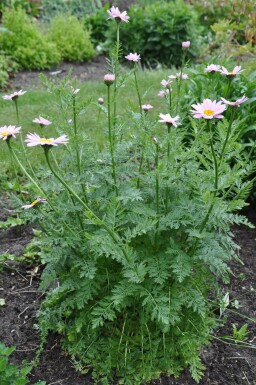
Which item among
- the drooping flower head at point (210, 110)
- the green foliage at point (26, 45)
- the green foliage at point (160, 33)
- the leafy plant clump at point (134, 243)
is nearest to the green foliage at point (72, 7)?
the green foliage at point (160, 33)

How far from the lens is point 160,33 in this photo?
7609mm

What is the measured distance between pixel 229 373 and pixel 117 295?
731 mm

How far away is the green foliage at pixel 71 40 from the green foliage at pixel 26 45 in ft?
0.91

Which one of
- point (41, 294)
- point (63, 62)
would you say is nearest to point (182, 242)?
point (41, 294)

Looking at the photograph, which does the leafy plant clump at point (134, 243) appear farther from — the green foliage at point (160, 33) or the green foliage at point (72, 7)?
the green foliage at point (72, 7)

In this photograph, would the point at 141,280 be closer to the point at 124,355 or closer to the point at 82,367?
the point at 124,355

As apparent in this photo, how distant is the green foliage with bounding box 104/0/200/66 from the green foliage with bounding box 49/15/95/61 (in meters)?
0.39

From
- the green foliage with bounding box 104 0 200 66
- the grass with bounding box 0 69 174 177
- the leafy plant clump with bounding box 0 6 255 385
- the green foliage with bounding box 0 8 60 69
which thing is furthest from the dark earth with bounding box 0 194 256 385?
the green foliage with bounding box 104 0 200 66

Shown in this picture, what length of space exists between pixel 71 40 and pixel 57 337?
5.98 m

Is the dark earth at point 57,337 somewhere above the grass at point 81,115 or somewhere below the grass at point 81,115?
above

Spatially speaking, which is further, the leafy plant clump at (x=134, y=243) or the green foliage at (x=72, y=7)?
the green foliage at (x=72, y=7)

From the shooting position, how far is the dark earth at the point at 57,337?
2133mm

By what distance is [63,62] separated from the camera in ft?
24.6

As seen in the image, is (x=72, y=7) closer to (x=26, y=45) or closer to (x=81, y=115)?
(x=26, y=45)
